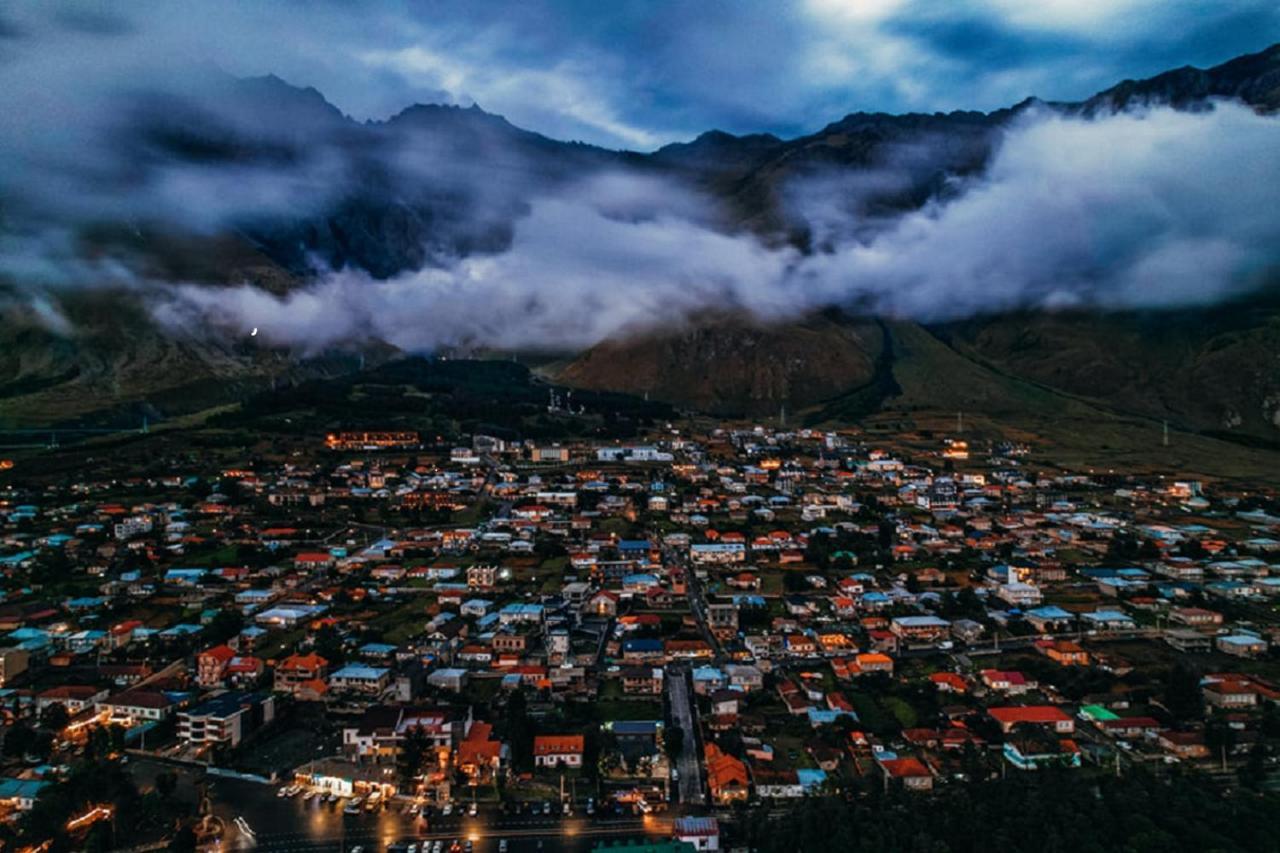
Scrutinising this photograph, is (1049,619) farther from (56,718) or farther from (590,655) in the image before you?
(56,718)

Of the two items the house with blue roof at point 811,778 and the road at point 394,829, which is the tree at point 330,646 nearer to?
the road at point 394,829

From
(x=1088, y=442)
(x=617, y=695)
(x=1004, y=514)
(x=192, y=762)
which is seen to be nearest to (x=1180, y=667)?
(x=617, y=695)

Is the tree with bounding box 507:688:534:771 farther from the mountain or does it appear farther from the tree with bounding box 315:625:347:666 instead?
the mountain

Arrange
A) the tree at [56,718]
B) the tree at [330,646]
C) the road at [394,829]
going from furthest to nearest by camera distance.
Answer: the tree at [330,646] → the tree at [56,718] → the road at [394,829]

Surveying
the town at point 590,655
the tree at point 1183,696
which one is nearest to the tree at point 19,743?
the town at point 590,655

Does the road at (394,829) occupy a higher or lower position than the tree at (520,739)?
lower
